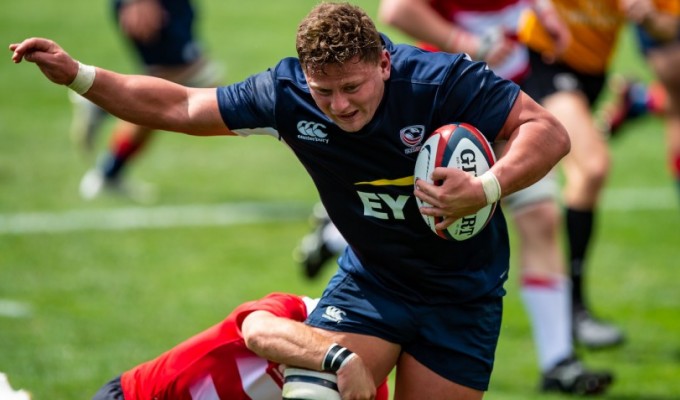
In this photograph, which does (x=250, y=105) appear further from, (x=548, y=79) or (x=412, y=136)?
(x=548, y=79)

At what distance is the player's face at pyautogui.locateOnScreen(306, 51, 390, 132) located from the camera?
4484 mm

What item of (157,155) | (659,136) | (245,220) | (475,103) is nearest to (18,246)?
(245,220)

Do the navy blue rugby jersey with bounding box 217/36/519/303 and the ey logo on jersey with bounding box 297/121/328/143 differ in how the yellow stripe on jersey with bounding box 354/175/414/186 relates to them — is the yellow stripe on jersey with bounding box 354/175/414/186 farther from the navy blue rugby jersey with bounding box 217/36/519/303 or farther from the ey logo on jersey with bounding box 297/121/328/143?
the ey logo on jersey with bounding box 297/121/328/143

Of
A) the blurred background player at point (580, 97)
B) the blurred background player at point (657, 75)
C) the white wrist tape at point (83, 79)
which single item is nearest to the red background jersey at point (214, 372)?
the white wrist tape at point (83, 79)

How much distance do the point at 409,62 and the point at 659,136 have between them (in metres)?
9.59

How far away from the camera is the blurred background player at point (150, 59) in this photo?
34.9 feet

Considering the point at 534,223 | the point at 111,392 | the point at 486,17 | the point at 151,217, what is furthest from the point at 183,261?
the point at 111,392

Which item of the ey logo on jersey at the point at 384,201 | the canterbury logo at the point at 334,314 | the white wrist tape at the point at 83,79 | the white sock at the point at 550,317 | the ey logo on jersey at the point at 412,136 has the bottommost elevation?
the white sock at the point at 550,317

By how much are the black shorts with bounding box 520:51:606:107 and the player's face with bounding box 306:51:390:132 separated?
2.97 m

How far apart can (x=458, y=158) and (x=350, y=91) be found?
0.48m

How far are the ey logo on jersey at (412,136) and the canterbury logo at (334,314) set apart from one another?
2.51 feet

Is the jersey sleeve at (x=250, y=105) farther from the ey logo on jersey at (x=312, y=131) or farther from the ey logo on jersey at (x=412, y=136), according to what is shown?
the ey logo on jersey at (x=412, y=136)

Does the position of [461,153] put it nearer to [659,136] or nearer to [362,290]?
[362,290]

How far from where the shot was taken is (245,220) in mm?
10273
